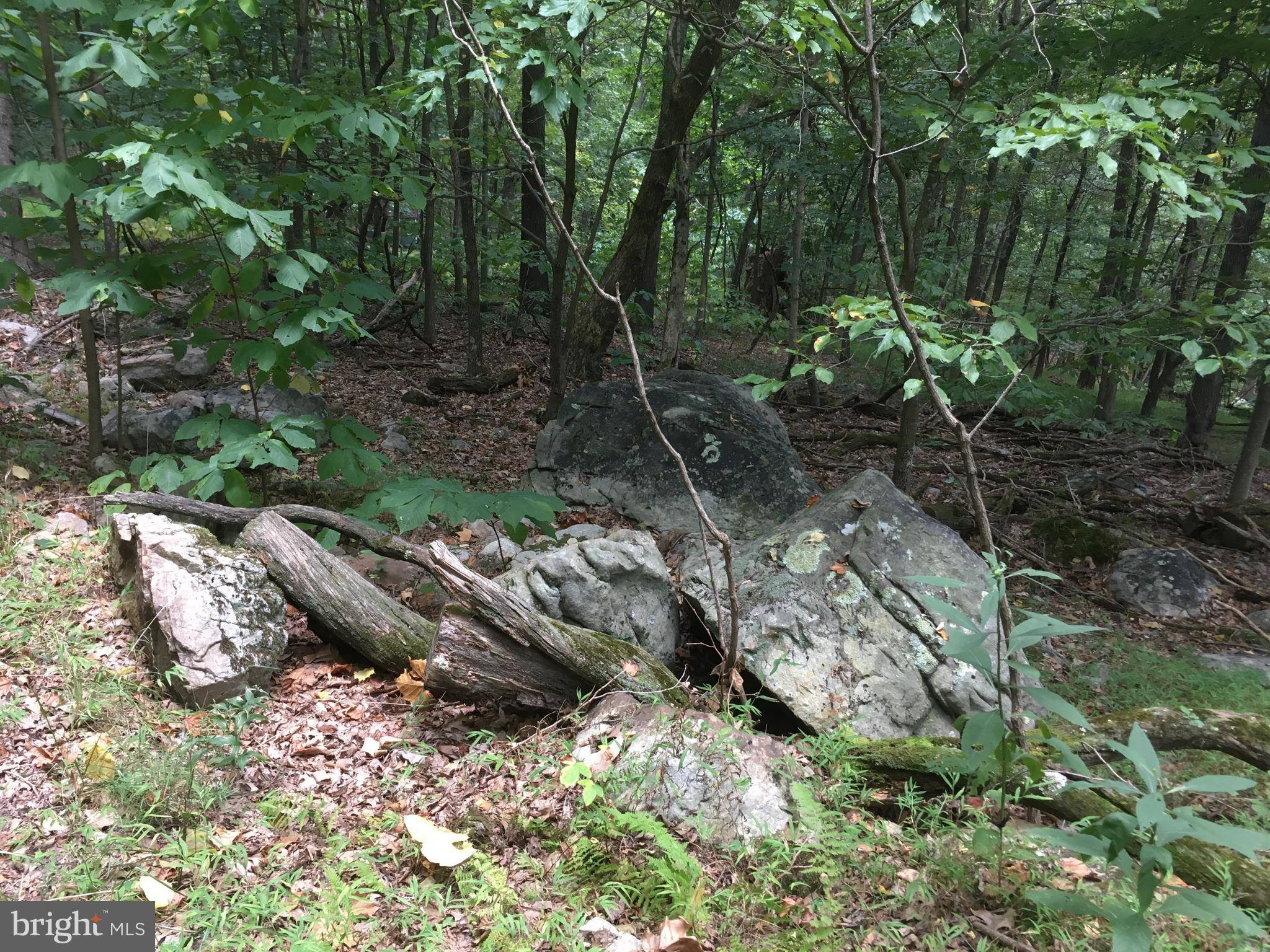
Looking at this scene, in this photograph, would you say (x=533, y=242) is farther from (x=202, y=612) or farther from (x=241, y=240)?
(x=202, y=612)

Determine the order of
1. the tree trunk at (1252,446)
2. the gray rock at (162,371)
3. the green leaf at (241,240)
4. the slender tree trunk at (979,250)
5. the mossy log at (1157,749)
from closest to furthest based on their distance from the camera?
1. the mossy log at (1157,749)
2. the green leaf at (241,240)
3. the tree trunk at (1252,446)
4. the gray rock at (162,371)
5. the slender tree trunk at (979,250)

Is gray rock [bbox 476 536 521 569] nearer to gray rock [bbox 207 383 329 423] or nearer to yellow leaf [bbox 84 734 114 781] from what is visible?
yellow leaf [bbox 84 734 114 781]

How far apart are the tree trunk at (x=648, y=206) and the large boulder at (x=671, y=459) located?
111 centimetres

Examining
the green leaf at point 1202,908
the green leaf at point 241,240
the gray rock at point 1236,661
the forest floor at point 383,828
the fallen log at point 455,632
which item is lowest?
the gray rock at point 1236,661

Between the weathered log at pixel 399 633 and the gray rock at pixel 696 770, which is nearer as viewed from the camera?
the gray rock at pixel 696 770

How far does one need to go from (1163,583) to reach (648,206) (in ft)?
19.5

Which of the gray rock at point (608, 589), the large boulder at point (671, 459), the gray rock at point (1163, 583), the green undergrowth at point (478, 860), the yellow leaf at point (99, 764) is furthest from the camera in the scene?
the large boulder at point (671, 459)

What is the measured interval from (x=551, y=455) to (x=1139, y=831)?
17.4 ft

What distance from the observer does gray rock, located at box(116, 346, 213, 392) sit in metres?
7.12

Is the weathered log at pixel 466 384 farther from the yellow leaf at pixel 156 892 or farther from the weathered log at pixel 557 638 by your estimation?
the yellow leaf at pixel 156 892

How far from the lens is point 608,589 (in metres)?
3.71

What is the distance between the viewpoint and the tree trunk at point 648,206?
263 inches

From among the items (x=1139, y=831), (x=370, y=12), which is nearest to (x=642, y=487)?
(x=1139, y=831)

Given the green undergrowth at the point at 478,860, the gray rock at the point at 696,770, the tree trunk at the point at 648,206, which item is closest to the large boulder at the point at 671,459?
the tree trunk at the point at 648,206
